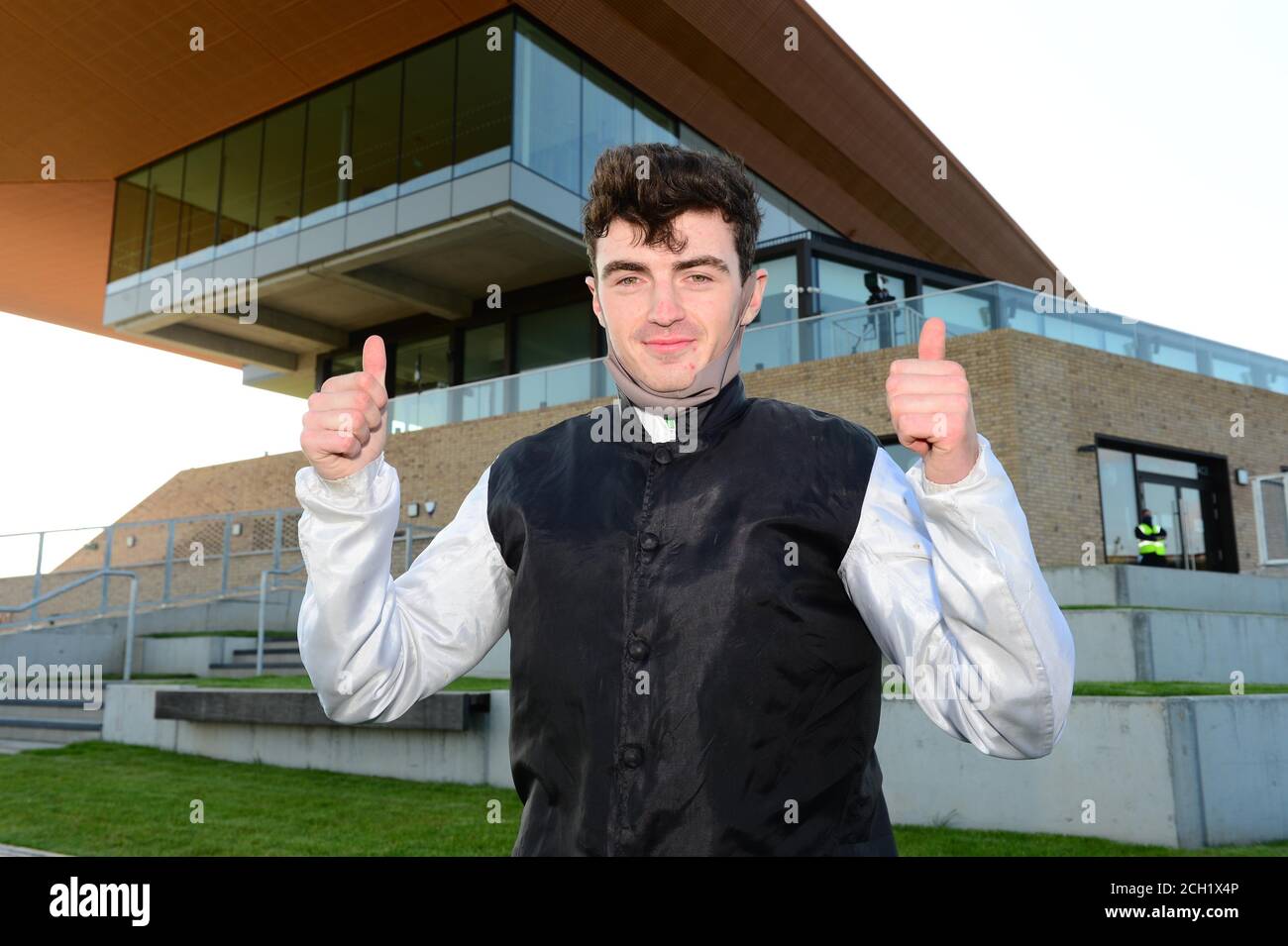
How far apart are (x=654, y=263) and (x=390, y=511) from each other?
67cm

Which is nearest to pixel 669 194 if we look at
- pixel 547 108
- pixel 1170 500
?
pixel 1170 500

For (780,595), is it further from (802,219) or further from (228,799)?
(802,219)

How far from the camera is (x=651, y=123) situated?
23297 millimetres

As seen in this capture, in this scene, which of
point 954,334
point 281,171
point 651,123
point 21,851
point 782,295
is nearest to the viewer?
point 21,851

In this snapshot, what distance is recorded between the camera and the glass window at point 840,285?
847 inches

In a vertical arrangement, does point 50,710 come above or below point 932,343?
below

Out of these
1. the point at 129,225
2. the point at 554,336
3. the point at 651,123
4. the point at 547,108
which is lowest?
the point at 554,336

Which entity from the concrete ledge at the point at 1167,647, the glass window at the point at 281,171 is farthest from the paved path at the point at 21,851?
the glass window at the point at 281,171

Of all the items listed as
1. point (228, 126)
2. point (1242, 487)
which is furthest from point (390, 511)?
point (228, 126)

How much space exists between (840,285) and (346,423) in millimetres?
21191

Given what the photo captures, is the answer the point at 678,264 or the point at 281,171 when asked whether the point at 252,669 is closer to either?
the point at 678,264

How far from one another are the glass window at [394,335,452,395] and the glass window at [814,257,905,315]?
10204 mm

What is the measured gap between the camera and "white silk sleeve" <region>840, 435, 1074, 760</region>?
4.83 ft

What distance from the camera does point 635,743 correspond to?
65.5 inches
